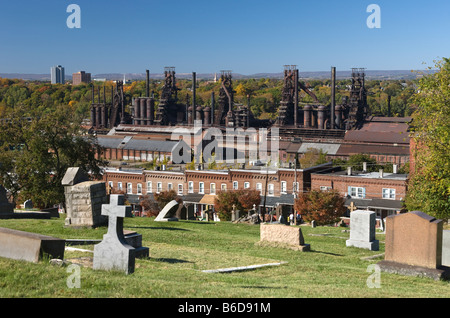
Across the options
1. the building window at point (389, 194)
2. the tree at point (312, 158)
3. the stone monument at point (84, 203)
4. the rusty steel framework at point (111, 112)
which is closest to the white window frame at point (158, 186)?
the tree at point (312, 158)

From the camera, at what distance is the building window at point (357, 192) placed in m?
55.7

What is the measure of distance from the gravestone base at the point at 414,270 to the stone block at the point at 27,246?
25.2 ft

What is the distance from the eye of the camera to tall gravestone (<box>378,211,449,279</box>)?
1459 centimetres

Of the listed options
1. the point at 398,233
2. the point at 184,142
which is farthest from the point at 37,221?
the point at 184,142

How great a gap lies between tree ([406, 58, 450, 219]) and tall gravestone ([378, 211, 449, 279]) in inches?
460

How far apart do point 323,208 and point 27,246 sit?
122 feet

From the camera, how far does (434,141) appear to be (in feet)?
87.1

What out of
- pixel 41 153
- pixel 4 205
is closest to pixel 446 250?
pixel 4 205

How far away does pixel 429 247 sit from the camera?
14625mm

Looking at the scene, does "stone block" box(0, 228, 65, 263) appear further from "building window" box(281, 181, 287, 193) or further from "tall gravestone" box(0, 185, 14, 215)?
"building window" box(281, 181, 287, 193)

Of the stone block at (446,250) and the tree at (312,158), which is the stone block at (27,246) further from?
the tree at (312,158)

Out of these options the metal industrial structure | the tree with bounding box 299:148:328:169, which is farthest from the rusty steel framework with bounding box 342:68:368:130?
the tree with bounding box 299:148:328:169
